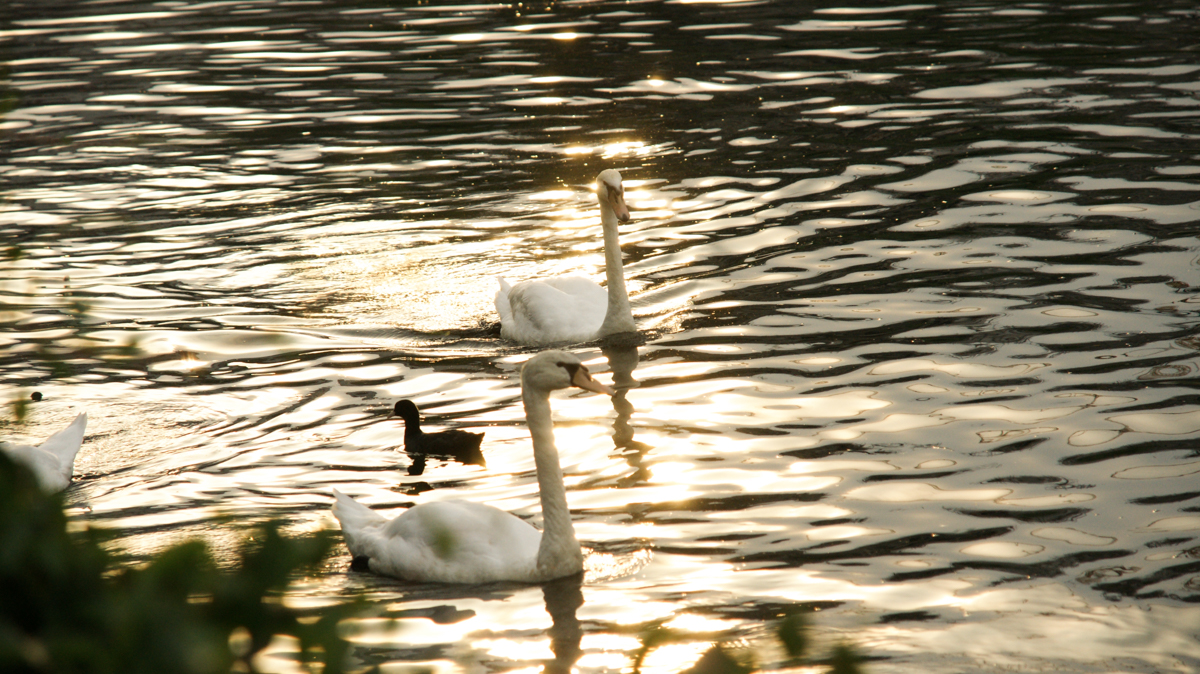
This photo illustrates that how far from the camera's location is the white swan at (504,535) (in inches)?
242

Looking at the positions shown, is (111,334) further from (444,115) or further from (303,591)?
(444,115)

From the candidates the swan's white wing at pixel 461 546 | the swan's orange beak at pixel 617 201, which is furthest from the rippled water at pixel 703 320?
the swan's orange beak at pixel 617 201

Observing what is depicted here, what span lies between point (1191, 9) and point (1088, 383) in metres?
14.9

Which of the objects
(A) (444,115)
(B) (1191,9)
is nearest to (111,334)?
(A) (444,115)

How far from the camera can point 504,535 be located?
6.28 metres

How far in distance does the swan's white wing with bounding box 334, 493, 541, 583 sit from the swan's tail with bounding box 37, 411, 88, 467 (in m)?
2.44

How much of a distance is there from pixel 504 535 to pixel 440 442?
1.64m

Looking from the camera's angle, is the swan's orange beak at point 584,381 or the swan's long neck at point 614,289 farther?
the swan's long neck at point 614,289

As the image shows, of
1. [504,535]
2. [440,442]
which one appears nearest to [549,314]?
[440,442]

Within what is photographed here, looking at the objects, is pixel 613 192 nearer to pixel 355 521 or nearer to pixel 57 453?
pixel 355 521

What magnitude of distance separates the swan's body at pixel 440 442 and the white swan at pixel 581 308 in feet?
7.14

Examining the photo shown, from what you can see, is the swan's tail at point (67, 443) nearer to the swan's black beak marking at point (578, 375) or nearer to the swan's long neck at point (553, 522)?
the swan's long neck at point (553, 522)

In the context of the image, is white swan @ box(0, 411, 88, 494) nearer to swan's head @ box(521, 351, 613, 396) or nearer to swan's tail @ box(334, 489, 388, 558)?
swan's tail @ box(334, 489, 388, 558)

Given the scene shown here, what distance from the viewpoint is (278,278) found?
39.8 ft
